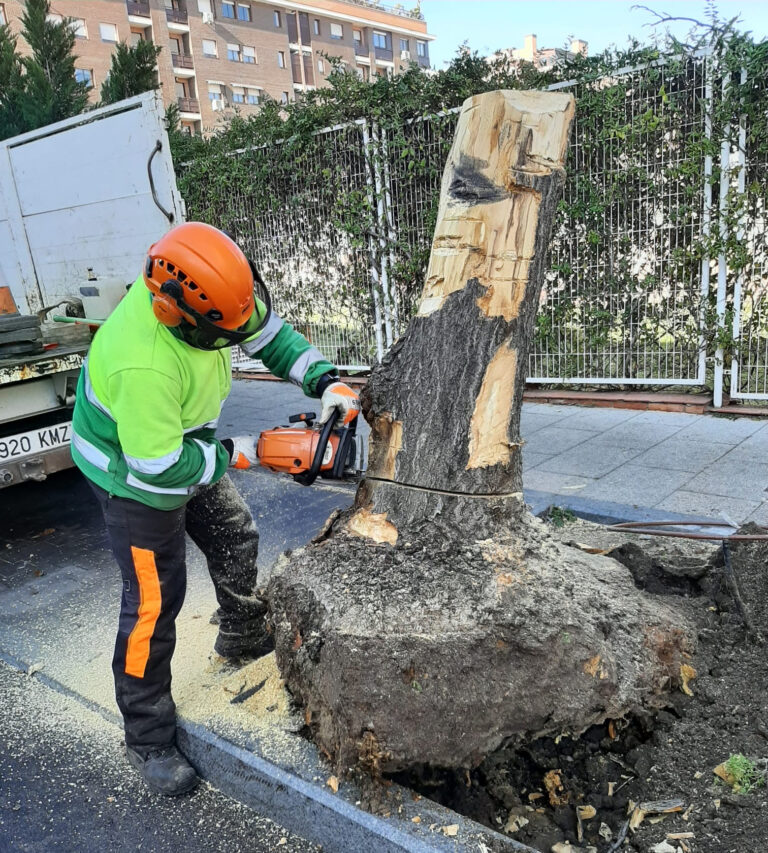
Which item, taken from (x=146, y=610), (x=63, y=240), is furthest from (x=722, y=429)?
(x=63, y=240)

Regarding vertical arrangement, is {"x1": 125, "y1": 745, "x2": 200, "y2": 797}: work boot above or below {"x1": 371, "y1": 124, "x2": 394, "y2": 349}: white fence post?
below

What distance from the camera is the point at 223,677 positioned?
265 cm

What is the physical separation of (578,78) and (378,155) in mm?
2166

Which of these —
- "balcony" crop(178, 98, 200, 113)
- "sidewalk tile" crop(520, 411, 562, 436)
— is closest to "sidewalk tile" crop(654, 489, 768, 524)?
"sidewalk tile" crop(520, 411, 562, 436)

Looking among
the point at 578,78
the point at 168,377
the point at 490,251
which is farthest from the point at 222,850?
the point at 578,78

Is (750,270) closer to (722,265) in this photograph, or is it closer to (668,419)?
(722,265)

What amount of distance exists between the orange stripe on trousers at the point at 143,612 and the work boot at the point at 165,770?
28 centimetres

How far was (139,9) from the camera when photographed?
4012 centimetres

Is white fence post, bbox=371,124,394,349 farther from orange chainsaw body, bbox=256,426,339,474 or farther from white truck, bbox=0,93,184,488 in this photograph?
orange chainsaw body, bbox=256,426,339,474

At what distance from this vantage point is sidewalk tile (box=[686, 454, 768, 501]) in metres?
4.13

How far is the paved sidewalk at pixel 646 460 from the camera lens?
160 inches

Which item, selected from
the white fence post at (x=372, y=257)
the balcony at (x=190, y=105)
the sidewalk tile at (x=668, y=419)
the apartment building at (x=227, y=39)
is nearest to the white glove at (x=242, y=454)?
the sidewalk tile at (x=668, y=419)

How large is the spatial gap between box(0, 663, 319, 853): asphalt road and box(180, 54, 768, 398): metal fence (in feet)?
17.8

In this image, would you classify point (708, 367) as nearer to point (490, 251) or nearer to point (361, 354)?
point (361, 354)
